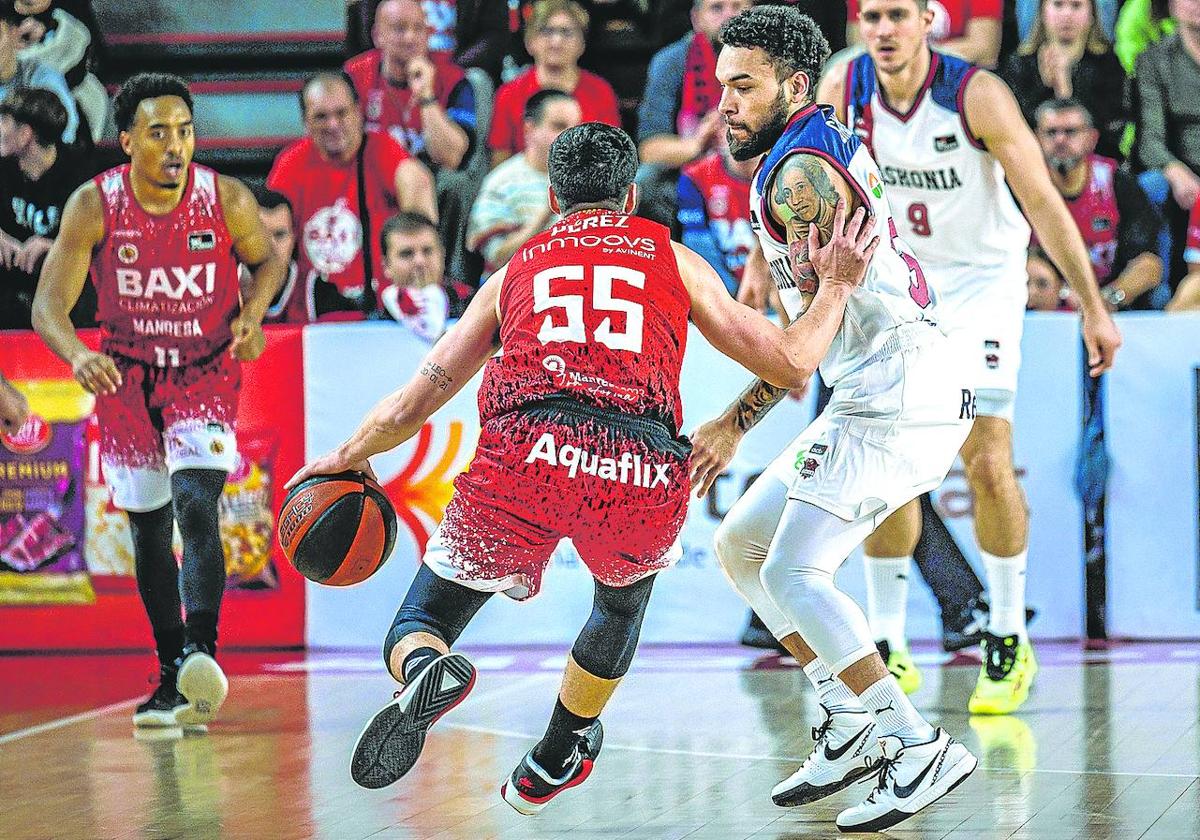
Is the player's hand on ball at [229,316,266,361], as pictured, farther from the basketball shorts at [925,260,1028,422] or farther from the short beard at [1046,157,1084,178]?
the short beard at [1046,157,1084,178]

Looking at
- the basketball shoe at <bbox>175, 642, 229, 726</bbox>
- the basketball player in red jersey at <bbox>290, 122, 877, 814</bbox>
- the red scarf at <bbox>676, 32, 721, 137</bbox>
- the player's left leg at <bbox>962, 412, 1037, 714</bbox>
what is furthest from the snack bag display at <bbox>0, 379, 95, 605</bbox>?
the player's left leg at <bbox>962, 412, 1037, 714</bbox>

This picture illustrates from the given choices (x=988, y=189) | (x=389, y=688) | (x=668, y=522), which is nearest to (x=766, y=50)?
(x=668, y=522)

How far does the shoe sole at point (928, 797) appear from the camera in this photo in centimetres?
430

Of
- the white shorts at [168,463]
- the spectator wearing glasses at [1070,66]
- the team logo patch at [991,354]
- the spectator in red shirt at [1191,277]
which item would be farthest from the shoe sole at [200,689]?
the spectator wearing glasses at [1070,66]

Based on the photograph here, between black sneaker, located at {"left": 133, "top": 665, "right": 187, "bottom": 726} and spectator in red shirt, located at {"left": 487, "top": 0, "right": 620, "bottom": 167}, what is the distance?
13.3 ft

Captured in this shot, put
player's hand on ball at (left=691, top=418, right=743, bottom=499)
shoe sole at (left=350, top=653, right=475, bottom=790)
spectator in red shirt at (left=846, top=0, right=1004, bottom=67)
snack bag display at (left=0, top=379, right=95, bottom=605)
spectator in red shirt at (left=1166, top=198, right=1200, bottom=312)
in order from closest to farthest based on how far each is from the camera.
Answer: shoe sole at (left=350, top=653, right=475, bottom=790), player's hand on ball at (left=691, top=418, right=743, bottom=499), snack bag display at (left=0, top=379, right=95, bottom=605), spectator in red shirt at (left=1166, top=198, right=1200, bottom=312), spectator in red shirt at (left=846, top=0, right=1004, bottom=67)

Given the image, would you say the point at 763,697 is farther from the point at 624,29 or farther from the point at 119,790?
the point at 624,29

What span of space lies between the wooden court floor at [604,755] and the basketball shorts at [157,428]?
2.94 ft

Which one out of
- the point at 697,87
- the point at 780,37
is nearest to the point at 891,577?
the point at 780,37

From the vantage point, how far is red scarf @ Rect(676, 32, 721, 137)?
30.3 feet

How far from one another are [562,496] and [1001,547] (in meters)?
2.74

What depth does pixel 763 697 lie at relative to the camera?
6.61 m

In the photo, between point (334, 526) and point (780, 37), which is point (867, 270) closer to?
point (780, 37)

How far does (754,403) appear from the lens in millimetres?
4641
